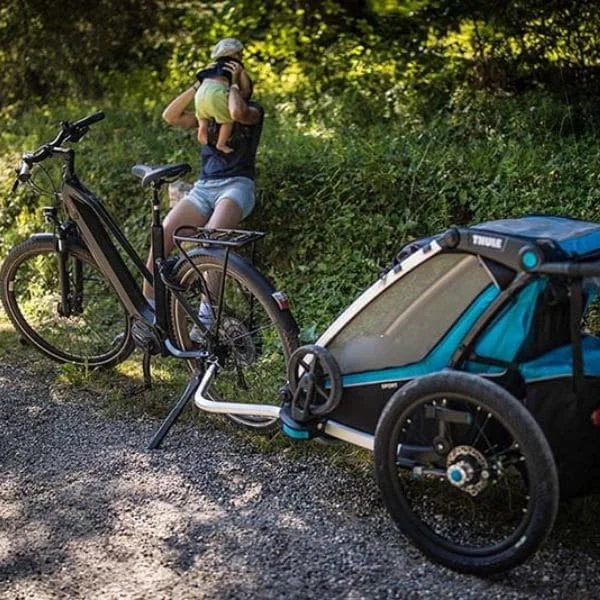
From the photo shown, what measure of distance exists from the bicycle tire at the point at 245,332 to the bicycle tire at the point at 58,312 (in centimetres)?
65

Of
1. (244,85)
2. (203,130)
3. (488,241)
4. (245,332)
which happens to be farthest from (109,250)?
(488,241)

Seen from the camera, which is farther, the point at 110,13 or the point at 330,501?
the point at 110,13

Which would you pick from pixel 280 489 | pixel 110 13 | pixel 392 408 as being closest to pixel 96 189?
pixel 110 13

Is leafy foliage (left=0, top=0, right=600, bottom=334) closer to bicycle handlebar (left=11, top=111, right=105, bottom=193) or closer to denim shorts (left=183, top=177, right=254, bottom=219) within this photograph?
denim shorts (left=183, top=177, right=254, bottom=219)

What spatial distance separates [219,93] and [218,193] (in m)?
0.54

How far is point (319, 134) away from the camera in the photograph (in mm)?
7309

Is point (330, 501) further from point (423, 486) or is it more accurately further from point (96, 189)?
point (96, 189)

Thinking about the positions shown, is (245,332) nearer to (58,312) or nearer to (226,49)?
(58,312)

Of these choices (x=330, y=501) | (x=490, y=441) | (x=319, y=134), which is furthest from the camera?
(x=319, y=134)

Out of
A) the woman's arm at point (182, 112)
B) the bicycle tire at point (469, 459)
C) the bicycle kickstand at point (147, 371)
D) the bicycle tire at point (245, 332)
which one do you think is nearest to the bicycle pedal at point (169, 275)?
the bicycle tire at point (245, 332)

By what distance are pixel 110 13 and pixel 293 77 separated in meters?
2.16

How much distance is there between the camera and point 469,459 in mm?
3322

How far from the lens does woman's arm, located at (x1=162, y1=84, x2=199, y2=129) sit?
5.46 metres

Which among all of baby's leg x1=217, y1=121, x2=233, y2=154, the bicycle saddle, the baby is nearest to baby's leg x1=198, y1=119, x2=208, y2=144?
the baby
